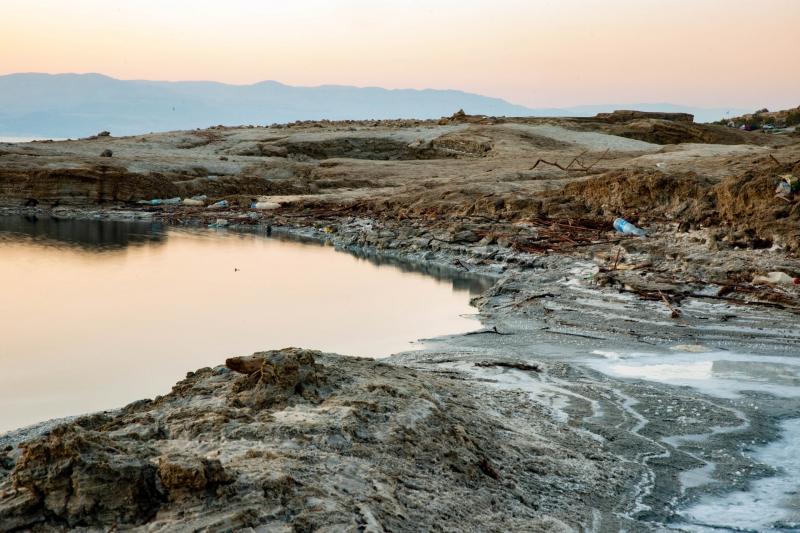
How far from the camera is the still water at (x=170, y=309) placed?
329 inches

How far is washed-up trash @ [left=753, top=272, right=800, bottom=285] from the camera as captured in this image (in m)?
10.9

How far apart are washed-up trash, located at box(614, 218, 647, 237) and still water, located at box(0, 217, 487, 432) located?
3477 mm

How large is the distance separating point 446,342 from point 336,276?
649 centimetres

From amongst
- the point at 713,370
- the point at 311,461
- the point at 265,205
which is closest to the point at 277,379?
the point at 311,461

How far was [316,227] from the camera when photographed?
21.5 m

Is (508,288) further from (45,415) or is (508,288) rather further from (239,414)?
(239,414)

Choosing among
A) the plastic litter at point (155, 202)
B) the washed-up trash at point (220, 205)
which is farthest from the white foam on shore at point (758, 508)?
the plastic litter at point (155, 202)

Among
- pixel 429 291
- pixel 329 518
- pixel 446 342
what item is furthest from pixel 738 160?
pixel 329 518

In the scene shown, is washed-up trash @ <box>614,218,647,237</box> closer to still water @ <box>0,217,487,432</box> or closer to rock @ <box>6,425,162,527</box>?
still water @ <box>0,217,487,432</box>

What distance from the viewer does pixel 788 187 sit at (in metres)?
13.5

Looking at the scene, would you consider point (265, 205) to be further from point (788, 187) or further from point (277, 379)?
point (277, 379)

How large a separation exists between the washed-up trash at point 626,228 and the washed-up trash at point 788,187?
252cm

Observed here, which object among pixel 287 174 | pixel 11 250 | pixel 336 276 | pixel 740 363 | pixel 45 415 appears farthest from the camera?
pixel 287 174

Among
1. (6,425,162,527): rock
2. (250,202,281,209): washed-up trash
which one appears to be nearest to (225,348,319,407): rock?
(6,425,162,527): rock
